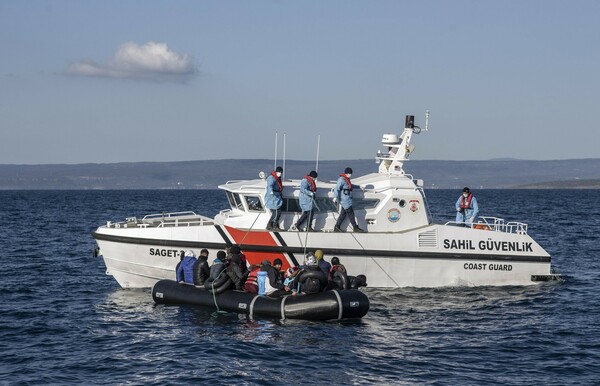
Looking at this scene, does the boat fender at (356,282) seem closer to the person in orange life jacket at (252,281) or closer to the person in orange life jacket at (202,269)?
the person in orange life jacket at (252,281)

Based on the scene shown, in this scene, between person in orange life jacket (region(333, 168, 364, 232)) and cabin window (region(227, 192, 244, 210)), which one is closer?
person in orange life jacket (region(333, 168, 364, 232))

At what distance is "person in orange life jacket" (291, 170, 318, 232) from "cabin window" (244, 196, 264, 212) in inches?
50.1

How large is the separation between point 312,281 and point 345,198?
4.20 metres

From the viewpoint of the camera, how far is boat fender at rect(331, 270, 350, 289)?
20656mm

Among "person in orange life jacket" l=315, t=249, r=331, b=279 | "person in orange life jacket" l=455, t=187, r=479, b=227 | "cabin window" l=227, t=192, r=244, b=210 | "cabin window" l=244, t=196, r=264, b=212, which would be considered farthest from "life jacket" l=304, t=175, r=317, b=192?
"person in orange life jacket" l=455, t=187, r=479, b=227

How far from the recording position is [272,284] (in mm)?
20344

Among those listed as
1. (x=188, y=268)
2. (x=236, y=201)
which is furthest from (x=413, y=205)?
(x=188, y=268)

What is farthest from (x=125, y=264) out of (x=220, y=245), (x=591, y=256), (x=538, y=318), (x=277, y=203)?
(x=591, y=256)

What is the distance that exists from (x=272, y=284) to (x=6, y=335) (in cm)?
638

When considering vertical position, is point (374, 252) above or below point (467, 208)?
below

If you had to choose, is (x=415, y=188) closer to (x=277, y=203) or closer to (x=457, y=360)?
(x=277, y=203)

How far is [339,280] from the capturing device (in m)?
20.7

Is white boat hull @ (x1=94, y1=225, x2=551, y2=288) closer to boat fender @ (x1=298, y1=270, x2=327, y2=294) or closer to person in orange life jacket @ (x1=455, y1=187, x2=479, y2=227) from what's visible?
Answer: person in orange life jacket @ (x1=455, y1=187, x2=479, y2=227)

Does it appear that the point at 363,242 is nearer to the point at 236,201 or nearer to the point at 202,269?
the point at 236,201
